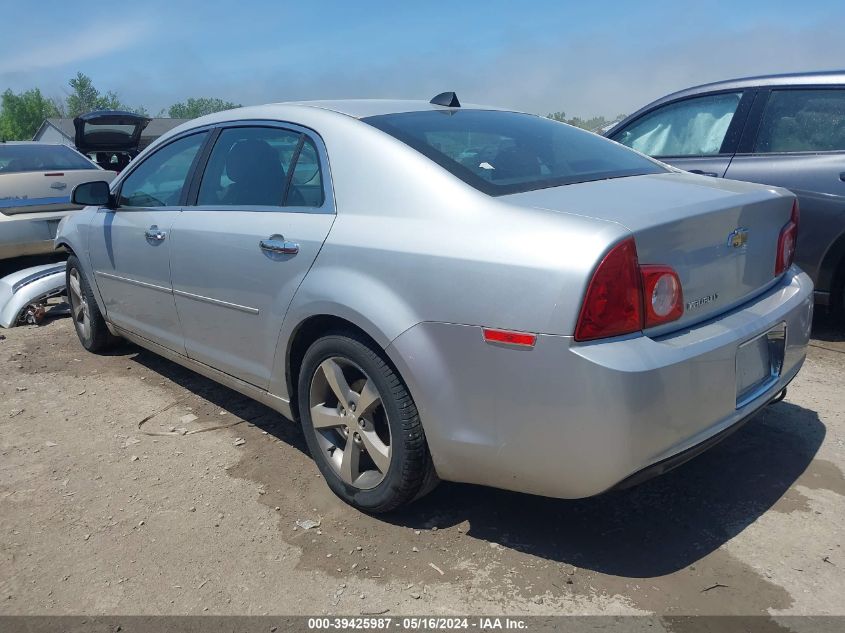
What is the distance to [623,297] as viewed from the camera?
7.13 ft

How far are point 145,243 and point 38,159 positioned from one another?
5198 millimetres

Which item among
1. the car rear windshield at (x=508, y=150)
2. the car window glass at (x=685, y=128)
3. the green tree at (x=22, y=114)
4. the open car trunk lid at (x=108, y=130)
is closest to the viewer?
the car rear windshield at (x=508, y=150)

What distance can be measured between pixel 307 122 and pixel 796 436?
2734 mm

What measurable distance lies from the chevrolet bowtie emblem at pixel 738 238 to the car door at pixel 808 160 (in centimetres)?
237

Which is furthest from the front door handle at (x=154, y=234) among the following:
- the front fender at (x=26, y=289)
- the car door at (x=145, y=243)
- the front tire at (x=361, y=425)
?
the front fender at (x=26, y=289)

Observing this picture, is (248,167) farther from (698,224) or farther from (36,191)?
(36,191)

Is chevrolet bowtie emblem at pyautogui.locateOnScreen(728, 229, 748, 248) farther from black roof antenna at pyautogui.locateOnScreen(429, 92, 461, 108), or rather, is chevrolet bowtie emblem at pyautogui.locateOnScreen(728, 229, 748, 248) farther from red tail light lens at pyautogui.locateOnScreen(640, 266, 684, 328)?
black roof antenna at pyautogui.locateOnScreen(429, 92, 461, 108)

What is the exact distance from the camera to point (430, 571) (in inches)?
101

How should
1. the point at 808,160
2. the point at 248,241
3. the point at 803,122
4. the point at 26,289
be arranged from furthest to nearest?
the point at 26,289 → the point at 803,122 → the point at 808,160 → the point at 248,241

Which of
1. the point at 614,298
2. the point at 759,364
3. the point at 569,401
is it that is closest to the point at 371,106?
the point at 614,298

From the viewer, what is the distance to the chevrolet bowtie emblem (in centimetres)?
Result: 255

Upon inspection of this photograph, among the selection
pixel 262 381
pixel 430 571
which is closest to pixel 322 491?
pixel 262 381

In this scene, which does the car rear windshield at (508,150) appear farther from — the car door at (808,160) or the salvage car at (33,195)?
the salvage car at (33,195)

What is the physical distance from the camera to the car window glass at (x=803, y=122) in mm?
4652
